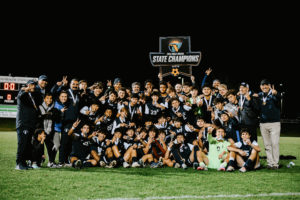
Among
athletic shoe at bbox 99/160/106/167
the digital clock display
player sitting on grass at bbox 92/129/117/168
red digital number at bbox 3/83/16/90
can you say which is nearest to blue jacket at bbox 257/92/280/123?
player sitting on grass at bbox 92/129/117/168

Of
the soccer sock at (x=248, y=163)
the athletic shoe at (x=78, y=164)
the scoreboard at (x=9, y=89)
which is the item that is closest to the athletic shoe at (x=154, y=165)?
the athletic shoe at (x=78, y=164)

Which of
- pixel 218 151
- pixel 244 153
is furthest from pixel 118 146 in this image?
pixel 244 153

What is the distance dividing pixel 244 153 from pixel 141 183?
2.81 meters

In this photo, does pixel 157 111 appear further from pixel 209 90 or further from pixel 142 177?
pixel 142 177

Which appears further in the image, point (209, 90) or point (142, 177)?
point (209, 90)

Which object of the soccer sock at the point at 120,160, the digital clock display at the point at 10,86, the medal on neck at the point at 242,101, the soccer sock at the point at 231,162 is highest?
the digital clock display at the point at 10,86

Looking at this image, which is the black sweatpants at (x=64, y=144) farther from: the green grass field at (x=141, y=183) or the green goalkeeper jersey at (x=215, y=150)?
the green goalkeeper jersey at (x=215, y=150)

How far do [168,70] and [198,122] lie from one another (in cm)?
1107

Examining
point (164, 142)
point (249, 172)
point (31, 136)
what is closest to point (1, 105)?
point (31, 136)

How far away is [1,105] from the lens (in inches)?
680

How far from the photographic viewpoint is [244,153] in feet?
21.0

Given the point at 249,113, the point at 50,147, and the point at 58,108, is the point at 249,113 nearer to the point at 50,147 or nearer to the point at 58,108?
the point at 58,108

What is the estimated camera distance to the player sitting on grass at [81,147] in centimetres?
676

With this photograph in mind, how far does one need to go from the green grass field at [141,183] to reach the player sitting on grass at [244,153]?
195 mm
